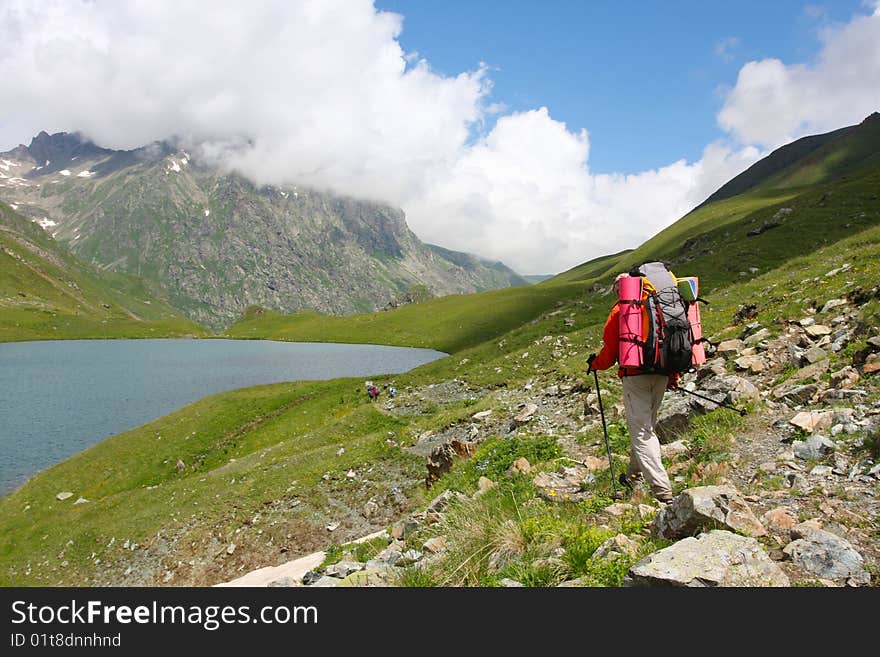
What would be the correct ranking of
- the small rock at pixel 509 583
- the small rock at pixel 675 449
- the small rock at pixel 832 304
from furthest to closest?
the small rock at pixel 832 304 → the small rock at pixel 675 449 → the small rock at pixel 509 583

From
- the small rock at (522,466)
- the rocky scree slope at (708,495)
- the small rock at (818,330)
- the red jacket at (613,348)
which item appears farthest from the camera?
the small rock at (818,330)

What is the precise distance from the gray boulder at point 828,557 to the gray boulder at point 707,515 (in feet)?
1.54

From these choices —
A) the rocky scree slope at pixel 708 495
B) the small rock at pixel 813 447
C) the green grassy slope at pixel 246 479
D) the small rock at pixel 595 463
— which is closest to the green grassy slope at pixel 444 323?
the green grassy slope at pixel 246 479

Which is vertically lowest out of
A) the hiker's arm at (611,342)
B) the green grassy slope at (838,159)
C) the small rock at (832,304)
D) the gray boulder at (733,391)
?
the gray boulder at (733,391)

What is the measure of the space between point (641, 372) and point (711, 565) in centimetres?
368

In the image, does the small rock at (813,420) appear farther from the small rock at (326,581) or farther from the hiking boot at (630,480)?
the small rock at (326,581)

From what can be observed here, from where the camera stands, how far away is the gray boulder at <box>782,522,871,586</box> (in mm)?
4652

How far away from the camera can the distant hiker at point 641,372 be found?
7602 mm

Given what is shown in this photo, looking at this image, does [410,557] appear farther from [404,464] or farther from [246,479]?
[246,479]

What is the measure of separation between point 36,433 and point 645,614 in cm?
5317

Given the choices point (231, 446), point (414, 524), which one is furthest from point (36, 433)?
point (414, 524)

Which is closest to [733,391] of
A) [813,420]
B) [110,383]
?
[813,420]

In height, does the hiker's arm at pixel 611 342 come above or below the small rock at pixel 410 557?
above

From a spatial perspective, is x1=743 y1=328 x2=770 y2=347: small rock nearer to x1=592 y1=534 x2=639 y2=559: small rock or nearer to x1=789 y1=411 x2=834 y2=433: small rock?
x1=789 y1=411 x2=834 y2=433: small rock
